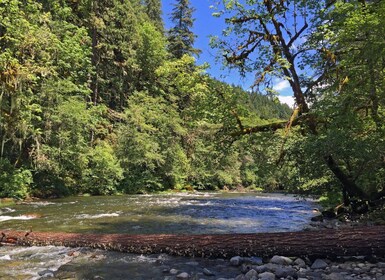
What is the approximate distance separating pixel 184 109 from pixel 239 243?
16.5 meters

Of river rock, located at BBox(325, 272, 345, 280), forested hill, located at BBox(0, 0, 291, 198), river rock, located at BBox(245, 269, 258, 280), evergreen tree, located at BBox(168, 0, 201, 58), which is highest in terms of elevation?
evergreen tree, located at BBox(168, 0, 201, 58)

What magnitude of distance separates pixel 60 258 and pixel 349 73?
9.41 meters

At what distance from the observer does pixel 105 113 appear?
3756 centimetres

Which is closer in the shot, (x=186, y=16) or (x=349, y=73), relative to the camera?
(x=349, y=73)

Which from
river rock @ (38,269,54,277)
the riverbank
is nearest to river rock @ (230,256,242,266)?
the riverbank

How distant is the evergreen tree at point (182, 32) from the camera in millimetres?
53938

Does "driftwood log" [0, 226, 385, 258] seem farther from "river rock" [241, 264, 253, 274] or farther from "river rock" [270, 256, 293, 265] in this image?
"river rock" [241, 264, 253, 274]

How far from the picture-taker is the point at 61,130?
2497cm

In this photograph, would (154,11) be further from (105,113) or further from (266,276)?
(266,276)

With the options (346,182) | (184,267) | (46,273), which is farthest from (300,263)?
(346,182)

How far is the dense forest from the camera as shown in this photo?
11.0m

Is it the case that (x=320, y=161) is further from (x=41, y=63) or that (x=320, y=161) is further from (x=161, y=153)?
(x=161, y=153)

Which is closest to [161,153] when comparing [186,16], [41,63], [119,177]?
[119,177]

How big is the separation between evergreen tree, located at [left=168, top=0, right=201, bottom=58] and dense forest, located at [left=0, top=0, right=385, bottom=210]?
5303mm
